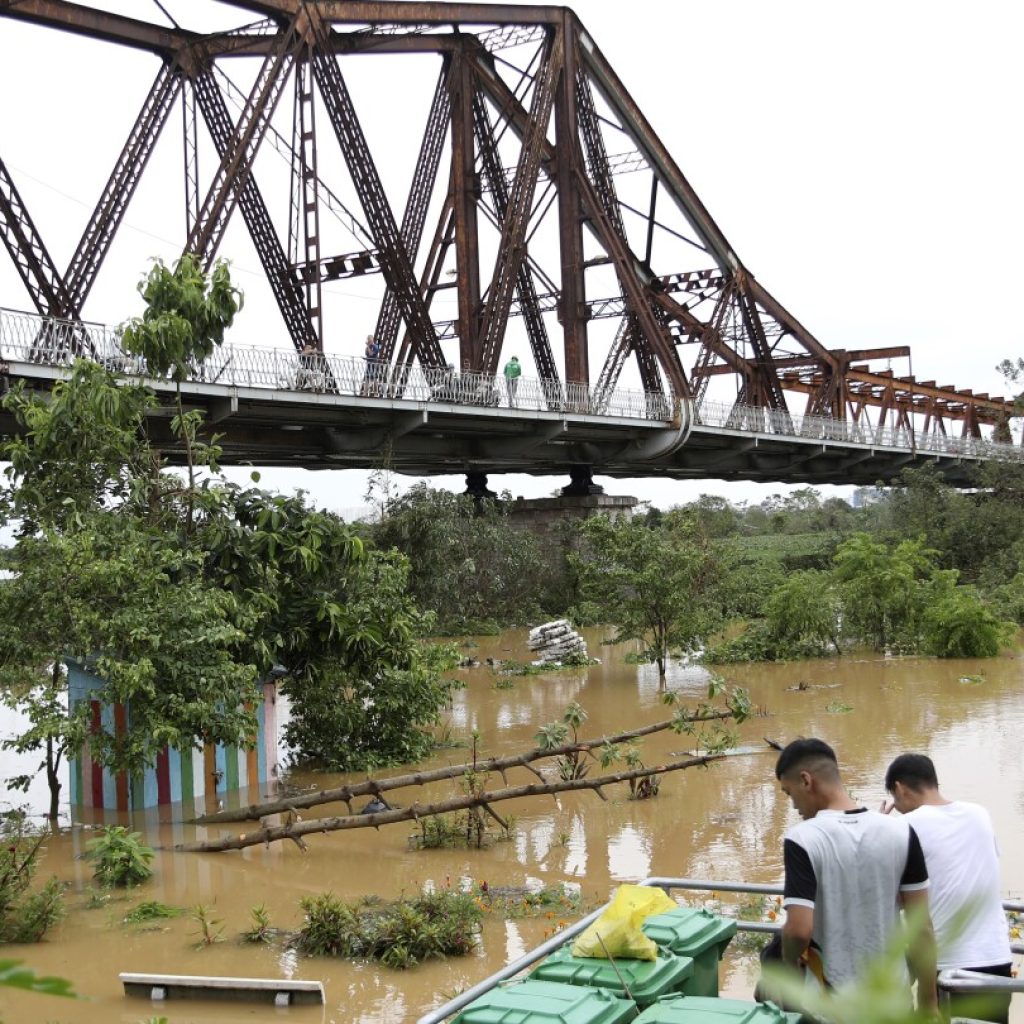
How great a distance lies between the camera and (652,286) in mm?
39281

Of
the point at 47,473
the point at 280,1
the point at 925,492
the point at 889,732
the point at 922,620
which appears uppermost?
the point at 280,1

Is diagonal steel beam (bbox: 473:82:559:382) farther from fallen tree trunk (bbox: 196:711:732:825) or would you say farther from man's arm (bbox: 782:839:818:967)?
man's arm (bbox: 782:839:818:967)

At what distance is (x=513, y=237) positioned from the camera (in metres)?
29.5

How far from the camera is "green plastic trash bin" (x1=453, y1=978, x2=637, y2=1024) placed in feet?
11.6

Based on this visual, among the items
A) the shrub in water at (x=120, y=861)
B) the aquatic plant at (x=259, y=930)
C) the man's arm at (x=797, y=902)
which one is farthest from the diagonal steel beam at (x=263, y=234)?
the man's arm at (x=797, y=902)

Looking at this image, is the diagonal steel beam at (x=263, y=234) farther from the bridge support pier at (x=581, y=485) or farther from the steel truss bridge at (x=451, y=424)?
the bridge support pier at (x=581, y=485)

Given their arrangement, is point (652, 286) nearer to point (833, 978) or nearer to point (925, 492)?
A: point (925, 492)

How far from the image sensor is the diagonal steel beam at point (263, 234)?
23.2 m

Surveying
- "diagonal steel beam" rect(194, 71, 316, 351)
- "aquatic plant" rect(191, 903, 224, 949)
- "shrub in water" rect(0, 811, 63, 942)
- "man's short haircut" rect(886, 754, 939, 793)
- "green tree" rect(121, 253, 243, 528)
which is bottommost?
"aquatic plant" rect(191, 903, 224, 949)

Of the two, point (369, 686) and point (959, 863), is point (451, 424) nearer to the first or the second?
point (369, 686)

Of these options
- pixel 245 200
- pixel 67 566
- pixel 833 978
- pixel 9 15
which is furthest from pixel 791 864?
pixel 245 200

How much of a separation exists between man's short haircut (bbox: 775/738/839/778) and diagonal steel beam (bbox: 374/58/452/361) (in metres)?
24.9

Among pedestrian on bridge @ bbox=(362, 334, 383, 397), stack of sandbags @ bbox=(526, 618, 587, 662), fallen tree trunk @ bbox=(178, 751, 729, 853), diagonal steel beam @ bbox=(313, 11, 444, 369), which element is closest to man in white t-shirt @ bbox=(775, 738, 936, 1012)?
fallen tree trunk @ bbox=(178, 751, 729, 853)

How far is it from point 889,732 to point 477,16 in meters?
22.8
